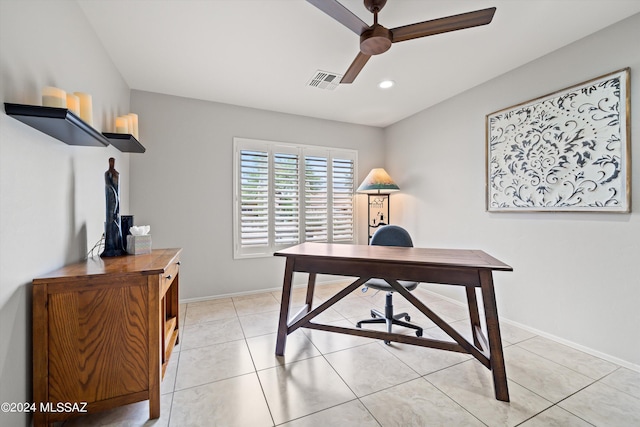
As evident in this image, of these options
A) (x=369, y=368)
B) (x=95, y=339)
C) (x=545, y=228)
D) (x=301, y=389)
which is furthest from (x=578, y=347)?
(x=95, y=339)

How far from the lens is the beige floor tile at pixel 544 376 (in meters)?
1.59

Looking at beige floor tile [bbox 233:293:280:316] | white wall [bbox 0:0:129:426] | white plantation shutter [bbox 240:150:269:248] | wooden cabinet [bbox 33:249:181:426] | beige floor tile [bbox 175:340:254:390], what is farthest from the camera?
white plantation shutter [bbox 240:150:269:248]

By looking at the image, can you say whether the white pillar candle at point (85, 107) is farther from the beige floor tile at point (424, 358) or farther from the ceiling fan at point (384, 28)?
the beige floor tile at point (424, 358)

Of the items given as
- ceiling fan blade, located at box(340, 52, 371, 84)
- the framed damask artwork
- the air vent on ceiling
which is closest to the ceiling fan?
ceiling fan blade, located at box(340, 52, 371, 84)

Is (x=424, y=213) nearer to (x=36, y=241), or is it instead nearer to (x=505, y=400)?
(x=505, y=400)

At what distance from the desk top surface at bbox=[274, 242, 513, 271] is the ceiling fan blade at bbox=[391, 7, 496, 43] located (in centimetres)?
145

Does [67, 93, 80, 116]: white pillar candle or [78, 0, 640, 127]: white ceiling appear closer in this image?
[67, 93, 80, 116]: white pillar candle

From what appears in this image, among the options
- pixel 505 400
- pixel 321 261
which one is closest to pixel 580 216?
pixel 505 400

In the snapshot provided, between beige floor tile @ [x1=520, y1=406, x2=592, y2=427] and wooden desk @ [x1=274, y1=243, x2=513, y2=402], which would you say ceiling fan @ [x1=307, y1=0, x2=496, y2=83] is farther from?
beige floor tile @ [x1=520, y1=406, x2=592, y2=427]

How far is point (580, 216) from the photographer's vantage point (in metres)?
2.08

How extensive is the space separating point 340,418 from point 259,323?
4.58 feet

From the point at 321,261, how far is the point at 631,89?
2596 millimetres

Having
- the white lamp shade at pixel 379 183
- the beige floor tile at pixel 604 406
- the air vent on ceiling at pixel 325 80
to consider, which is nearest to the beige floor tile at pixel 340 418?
the beige floor tile at pixel 604 406

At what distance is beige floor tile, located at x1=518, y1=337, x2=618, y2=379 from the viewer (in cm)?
180
